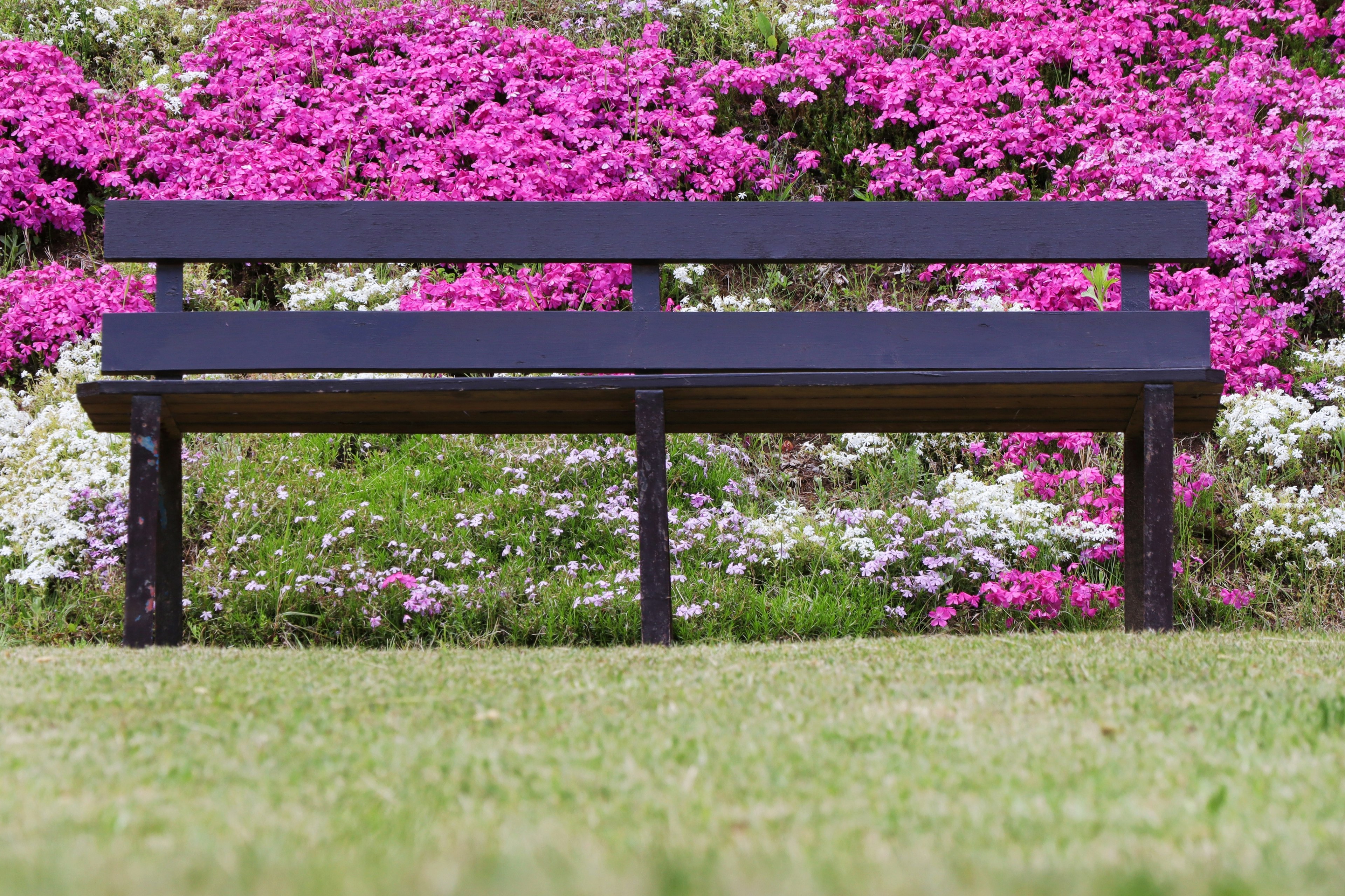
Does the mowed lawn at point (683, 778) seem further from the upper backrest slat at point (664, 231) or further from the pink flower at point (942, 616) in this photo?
the pink flower at point (942, 616)

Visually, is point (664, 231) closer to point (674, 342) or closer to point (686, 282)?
point (674, 342)

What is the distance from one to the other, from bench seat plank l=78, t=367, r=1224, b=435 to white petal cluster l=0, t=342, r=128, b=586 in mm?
1619

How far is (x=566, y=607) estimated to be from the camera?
5098mm

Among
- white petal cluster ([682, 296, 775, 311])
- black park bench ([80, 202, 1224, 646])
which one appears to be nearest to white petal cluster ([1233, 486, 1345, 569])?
black park bench ([80, 202, 1224, 646])

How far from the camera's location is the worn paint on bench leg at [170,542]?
3908mm

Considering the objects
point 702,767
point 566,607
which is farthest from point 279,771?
point 566,607

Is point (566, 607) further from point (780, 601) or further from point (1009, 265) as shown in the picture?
point (1009, 265)

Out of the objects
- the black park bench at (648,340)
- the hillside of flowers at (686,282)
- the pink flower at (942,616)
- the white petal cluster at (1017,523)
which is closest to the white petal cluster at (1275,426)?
the hillside of flowers at (686,282)

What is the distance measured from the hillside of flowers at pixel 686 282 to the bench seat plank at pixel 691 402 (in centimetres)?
46

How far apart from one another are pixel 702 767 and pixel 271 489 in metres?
4.62

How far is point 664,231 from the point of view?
3955mm

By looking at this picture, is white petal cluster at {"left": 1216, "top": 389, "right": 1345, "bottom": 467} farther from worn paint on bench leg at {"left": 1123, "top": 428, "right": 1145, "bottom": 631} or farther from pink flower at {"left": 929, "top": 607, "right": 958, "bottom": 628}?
pink flower at {"left": 929, "top": 607, "right": 958, "bottom": 628}

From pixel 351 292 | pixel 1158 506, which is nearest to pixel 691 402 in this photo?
pixel 1158 506

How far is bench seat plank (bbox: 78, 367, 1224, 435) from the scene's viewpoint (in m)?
3.75
